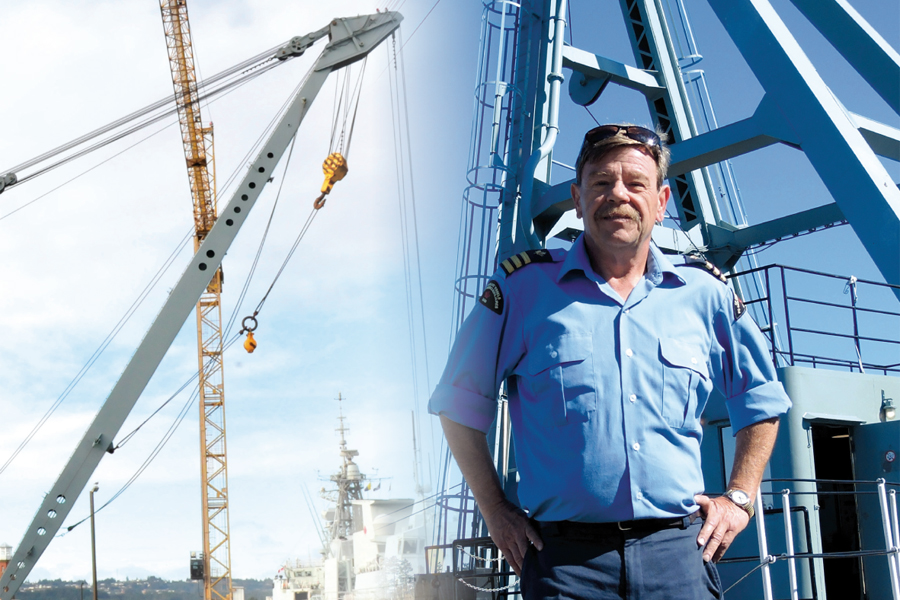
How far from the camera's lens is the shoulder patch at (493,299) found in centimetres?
184

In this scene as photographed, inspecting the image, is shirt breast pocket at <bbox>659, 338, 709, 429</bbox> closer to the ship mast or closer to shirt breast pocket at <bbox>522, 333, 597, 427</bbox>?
shirt breast pocket at <bbox>522, 333, 597, 427</bbox>

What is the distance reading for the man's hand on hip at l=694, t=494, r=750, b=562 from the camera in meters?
1.76

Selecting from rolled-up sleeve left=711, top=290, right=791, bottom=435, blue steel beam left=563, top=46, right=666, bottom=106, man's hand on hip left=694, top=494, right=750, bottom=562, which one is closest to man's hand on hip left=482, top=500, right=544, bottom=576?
man's hand on hip left=694, top=494, right=750, bottom=562

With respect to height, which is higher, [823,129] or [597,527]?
[823,129]

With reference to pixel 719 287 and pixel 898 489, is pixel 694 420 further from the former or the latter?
pixel 898 489

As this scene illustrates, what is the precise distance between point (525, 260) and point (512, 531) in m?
0.62

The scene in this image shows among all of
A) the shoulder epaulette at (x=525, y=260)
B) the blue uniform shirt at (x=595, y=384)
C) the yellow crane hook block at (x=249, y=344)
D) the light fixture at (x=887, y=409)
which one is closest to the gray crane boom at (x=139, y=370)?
the yellow crane hook block at (x=249, y=344)

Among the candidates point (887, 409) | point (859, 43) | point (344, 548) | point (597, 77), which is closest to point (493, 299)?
point (859, 43)

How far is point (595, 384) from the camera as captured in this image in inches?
68.0

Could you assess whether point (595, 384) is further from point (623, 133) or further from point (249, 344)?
point (249, 344)

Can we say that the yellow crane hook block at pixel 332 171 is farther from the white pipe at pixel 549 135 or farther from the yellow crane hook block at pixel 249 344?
the white pipe at pixel 549 135

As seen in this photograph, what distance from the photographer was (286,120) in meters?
17.9

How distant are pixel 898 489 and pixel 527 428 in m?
5.38

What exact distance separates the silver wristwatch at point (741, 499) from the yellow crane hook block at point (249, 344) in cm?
1496
